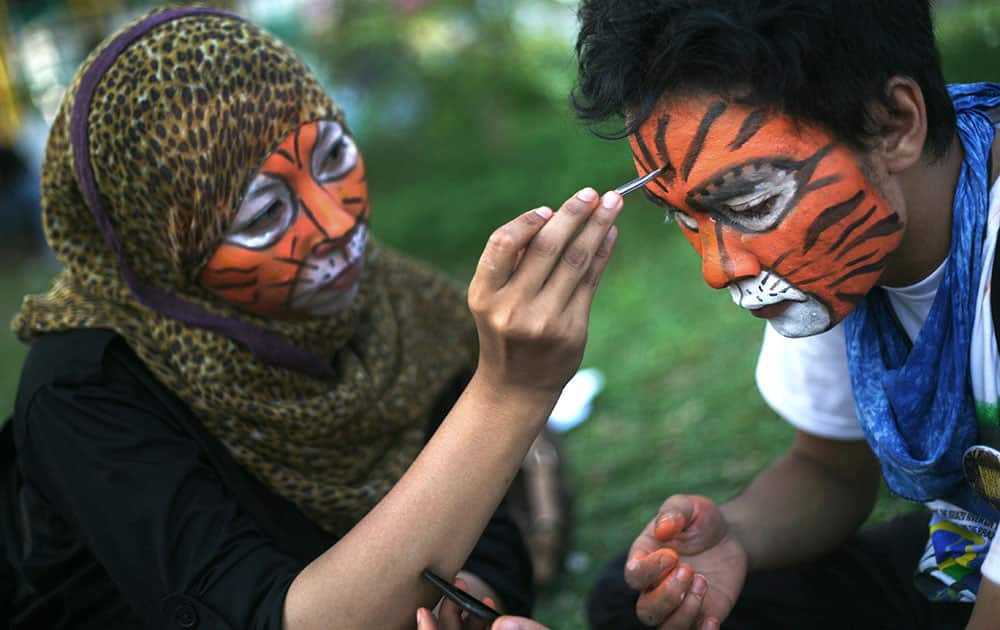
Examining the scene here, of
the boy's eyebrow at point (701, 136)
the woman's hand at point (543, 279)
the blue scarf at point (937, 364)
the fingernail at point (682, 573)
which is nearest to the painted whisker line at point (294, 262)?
the woman's hand at point (543, 279)

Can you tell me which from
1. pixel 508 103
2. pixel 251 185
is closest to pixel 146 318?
pixel 251 185

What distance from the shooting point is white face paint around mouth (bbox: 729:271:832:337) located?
1.62 m

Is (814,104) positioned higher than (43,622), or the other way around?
(814,104)

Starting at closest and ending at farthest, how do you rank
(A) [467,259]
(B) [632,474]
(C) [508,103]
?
(B) [632,474] → (A) [467,259] → (C) [508,103]

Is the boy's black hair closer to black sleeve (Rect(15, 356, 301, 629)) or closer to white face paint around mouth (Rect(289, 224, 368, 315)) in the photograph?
white face paint around mouth (Rect(289, 224, 368, 315))

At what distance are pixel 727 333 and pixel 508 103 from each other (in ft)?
11.4

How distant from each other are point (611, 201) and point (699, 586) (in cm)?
69

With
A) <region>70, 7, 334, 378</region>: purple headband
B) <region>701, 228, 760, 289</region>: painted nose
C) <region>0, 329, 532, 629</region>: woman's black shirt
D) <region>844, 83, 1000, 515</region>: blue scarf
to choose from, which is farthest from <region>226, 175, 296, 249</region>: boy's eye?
<region>844, 83, 1000, 515</region>: blue scarf

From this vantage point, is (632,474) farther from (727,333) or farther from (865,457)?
(865,457)

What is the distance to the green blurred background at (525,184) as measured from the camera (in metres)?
3.56

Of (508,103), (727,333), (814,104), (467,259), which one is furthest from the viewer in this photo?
(508,103)

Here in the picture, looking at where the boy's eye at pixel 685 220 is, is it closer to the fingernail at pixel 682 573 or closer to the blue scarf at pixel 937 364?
the blue scarf at pixel 937 364

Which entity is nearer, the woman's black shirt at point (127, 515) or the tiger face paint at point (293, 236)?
the woman's black shirt at point (127, 515)

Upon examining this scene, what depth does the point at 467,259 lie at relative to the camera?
627 centimetres
